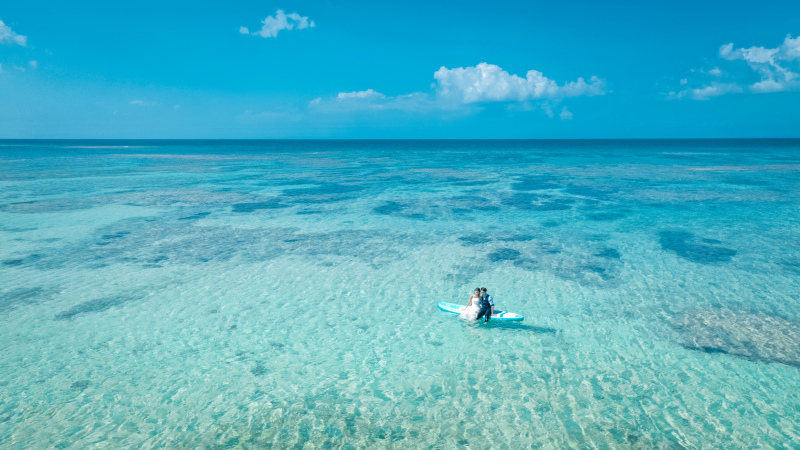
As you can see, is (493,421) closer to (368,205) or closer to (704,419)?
(704,419)

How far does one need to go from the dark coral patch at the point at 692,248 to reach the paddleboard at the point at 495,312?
438 inches

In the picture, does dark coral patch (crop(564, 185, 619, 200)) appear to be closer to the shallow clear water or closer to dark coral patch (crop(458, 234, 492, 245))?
the shallow clear water

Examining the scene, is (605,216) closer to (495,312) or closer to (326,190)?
(495,312)

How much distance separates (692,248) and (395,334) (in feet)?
55.3

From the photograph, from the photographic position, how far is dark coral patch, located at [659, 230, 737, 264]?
19.8 metres

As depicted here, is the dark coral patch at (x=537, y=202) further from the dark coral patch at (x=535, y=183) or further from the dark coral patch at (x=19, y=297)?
the dark coral patch at (x=19, y=297)

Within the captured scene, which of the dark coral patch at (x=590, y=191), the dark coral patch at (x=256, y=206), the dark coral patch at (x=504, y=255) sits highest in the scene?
the dark coral patch at (x=590, y=191)

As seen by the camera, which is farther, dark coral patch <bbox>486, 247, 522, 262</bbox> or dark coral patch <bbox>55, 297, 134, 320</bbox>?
dark coral patch <bbox>486, 247, 522, 262</bbox>

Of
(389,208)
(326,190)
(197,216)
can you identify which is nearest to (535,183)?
(389,208)

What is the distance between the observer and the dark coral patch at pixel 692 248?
1984 centimetres

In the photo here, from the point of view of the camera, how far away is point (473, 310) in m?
13.6

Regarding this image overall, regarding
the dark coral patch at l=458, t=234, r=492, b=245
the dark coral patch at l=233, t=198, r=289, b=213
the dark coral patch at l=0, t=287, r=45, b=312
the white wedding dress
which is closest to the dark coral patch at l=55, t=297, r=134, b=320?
the dark coral patch at l=0, t=287, r=45, b=312

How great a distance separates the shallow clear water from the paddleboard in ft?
1.04

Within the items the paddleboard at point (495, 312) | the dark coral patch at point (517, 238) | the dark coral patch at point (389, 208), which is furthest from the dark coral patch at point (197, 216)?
the paddleboard at point (495, 312)
